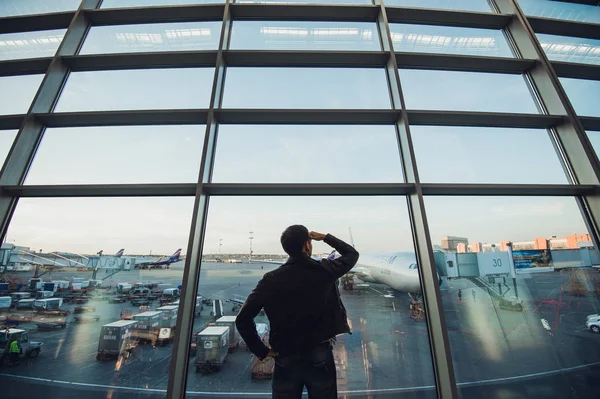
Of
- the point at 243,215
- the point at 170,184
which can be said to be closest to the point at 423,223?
the point at 243,215

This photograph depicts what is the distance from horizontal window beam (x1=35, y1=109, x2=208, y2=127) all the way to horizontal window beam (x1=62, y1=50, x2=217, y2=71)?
695 mm

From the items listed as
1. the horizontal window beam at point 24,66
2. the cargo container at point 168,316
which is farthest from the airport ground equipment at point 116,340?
the horizontal window beam at point 24,66

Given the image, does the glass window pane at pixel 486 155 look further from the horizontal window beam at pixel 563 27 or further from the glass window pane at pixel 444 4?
the glass window pane at pixel 444 4

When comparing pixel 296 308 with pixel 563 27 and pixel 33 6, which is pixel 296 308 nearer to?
pixel 563 27

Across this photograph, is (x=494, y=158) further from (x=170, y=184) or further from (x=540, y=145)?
(x=170, y=184)

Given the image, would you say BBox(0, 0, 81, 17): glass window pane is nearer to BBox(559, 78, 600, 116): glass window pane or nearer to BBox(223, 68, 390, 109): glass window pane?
BBox(223, 68, 390, 109): glass window pane

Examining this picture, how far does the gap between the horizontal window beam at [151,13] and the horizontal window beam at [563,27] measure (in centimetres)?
355

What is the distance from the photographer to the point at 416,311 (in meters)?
1.54

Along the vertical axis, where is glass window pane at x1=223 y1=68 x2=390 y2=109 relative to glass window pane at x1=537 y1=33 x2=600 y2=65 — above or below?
below

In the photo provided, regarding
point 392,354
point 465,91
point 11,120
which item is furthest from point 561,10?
point 11,120

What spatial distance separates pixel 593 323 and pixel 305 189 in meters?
2.29

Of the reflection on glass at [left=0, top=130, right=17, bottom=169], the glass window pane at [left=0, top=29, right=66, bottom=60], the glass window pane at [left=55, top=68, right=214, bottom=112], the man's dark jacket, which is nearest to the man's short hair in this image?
the man's dark jacket

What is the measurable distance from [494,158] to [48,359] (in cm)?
375

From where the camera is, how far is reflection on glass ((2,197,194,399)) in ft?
4.88
